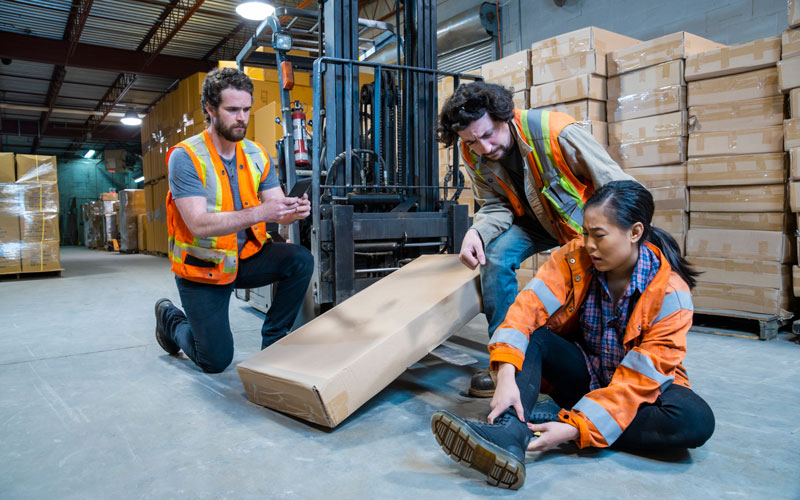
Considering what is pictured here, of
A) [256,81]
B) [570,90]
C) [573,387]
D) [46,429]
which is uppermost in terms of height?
[256,81]

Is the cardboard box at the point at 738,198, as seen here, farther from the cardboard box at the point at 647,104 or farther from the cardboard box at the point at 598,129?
the cardboard box at the point at 598,129

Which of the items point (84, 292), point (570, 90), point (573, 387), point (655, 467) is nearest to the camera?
point (655, 467)

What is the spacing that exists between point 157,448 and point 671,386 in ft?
5.82

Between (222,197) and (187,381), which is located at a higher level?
(222,197)

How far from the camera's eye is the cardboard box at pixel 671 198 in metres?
4.03

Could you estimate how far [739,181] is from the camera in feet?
12.3

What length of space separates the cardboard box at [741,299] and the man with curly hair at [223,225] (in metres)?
2.85

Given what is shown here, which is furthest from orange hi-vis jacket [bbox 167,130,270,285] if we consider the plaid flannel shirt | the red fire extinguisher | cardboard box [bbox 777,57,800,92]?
cardboard box [bbox 777,57,800,92]

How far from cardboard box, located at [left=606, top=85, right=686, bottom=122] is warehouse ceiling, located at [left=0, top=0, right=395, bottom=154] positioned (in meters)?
4.42

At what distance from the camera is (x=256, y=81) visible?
800 centimetres

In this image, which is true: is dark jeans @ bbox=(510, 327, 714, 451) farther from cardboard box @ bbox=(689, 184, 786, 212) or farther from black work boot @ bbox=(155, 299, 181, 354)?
cardboard box @ bbox=(689, 184, 786, 212)

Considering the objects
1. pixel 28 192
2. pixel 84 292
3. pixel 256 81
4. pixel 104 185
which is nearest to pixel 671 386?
pixel 84 292

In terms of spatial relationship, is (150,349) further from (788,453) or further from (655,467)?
(788,453)

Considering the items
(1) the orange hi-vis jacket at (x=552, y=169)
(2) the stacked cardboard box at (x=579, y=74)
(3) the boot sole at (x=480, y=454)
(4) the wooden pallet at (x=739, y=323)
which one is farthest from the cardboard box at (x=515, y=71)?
(3) the boot sole at (x=480, y=454)
